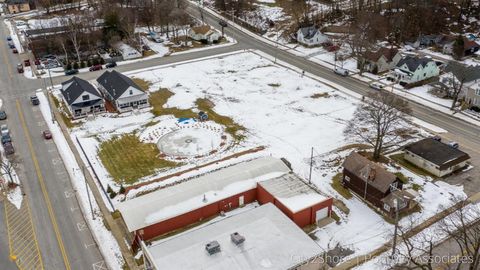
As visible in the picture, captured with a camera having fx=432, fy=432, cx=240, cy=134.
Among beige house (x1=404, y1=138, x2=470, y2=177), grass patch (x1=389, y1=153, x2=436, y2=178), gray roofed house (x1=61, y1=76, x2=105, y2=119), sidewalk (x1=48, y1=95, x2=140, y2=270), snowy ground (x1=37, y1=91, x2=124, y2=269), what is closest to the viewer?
sidewalk (x1=48, y1=95, x2=140, y2=270)

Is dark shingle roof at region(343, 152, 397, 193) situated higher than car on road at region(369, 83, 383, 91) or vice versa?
dark shingle roof at region(343, 152, 397, 193)

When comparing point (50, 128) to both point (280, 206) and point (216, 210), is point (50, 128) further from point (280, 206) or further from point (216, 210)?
point (280, 206)

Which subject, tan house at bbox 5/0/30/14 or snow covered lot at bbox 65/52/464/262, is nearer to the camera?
snow covered lot at bbox 65/52/464/262

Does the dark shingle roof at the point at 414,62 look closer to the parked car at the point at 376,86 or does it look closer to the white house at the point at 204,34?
the parked car at the point at 376,86

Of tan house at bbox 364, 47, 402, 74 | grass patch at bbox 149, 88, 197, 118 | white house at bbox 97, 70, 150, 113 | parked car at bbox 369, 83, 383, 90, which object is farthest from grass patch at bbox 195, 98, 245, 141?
tan house at bbox 364, 47, 402, 74

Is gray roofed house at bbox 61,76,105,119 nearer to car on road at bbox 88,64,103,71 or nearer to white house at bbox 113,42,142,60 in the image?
car on road at bbox 88,64,103,71

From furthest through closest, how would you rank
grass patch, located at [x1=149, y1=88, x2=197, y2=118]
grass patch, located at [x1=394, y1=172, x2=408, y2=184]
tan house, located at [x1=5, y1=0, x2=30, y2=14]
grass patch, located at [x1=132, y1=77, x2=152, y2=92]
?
tan house, located at [x1=5, y1=0, x2=30, y2=14] → grass patch, located at [x1=132, y1=77, x2=152, y2=92] → grass patch, located at [x1=149, y1=88, x2=197, y2=118] → grass patch, located at [x1=394, y1=172, x2=408, y2=184]

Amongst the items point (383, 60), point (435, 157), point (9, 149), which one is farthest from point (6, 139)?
point (383, 60)
